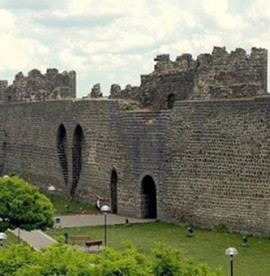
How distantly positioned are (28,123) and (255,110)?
20073mm

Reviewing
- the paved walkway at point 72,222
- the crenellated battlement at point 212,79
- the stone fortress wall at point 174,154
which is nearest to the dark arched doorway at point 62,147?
the stone fortress wall at point 174,154

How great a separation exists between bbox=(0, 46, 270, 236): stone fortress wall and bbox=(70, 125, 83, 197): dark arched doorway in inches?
1.6

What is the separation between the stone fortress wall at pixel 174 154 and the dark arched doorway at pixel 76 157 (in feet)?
0.13

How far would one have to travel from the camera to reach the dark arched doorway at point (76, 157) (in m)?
37.7

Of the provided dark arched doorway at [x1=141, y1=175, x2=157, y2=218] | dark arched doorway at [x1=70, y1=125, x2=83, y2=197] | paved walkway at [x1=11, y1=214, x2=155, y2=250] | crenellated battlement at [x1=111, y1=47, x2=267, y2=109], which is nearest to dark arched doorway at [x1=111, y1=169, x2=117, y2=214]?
paved walkway at [x1=11, y1=214, x2=155, y2=250]

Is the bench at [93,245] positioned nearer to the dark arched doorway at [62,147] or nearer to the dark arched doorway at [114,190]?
the dark arched doorway at [114,190]

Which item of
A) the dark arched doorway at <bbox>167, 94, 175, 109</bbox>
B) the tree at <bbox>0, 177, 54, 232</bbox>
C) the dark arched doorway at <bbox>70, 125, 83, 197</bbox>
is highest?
the dark arched doorway at <bbox>167, 94, 175, 109</bbox>

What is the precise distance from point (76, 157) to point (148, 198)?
296 inches

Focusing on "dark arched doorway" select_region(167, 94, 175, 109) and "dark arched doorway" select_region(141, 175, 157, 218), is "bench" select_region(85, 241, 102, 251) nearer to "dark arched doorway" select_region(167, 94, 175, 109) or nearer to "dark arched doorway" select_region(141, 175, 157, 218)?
"dark arched doorway" select_region(141, 175, 157, 218)

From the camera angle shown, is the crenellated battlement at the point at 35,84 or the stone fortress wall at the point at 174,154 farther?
the crenellated battlement at the point at 35,84

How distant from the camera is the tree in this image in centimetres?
2338

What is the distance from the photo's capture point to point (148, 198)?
31203 millimetres

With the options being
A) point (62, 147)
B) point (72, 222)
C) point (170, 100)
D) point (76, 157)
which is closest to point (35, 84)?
point (62, 147)

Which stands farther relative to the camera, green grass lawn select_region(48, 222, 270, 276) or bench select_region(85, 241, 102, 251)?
bench select_region(85, 241, 102, 251)
